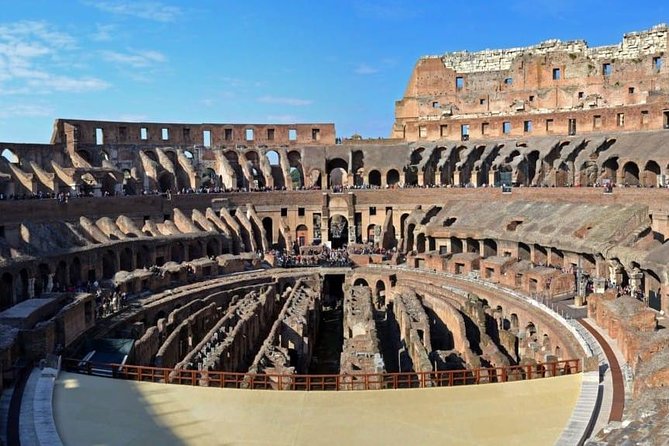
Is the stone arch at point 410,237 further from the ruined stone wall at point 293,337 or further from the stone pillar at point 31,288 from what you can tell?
the stone pillar at point 31,288

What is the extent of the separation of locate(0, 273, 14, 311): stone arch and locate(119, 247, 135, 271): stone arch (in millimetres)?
7936

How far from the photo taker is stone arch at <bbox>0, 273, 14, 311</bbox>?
2680 centimetres

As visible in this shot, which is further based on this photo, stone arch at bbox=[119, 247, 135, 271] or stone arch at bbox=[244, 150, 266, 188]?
stone arch at bbox=[244, 150, 266, 188]

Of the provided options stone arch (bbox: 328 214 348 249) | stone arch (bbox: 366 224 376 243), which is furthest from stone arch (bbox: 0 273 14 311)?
stone arch (bbox: 366 224 376 243)

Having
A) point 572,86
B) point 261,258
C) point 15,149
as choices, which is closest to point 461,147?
point 572,86

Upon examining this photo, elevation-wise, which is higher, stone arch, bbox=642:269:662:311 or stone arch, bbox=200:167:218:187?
stone arch, bbox=200:167:218:187

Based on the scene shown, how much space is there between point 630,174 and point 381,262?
15831 mm

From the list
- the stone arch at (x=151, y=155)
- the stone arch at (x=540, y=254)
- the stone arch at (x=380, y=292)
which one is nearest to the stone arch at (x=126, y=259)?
the stone arch at (x=380, y=292)

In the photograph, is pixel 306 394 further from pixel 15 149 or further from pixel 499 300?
pixel 15 149

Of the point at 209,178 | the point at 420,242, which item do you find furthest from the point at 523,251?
the point at 209,178

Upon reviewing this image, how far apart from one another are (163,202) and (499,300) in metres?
23.1

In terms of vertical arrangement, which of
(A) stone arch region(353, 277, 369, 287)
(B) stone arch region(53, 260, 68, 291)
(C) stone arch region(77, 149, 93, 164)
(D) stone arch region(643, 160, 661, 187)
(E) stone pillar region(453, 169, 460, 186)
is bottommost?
(A) stone arch region(353, 277, 369, 287)

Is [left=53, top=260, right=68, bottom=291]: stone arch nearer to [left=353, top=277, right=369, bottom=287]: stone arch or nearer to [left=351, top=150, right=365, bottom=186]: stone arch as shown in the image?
[left=353, top=277, right=369, bottom=287]: stone arch

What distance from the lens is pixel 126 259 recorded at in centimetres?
3512
